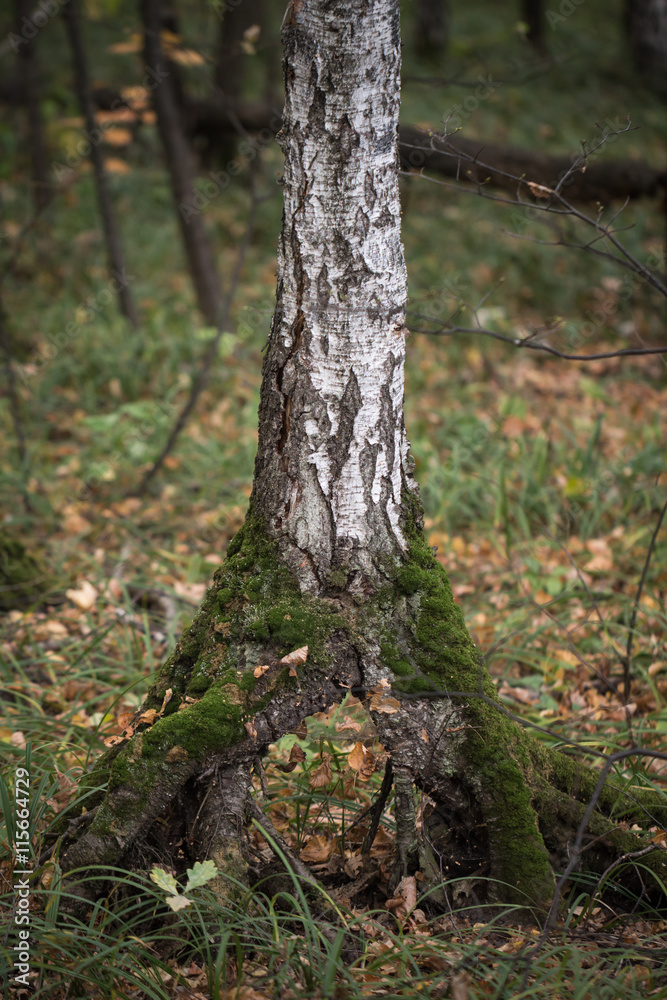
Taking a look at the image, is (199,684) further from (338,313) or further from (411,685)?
(338,313)

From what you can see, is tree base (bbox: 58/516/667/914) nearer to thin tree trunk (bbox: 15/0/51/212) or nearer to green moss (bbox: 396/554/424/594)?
green moss (bbox: 396/554/424/594)

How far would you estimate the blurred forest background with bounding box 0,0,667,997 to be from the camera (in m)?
3.02

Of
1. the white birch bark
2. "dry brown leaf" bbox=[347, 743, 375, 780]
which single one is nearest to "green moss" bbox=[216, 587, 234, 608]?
the white birch bark

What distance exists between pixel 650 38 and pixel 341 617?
1715cm

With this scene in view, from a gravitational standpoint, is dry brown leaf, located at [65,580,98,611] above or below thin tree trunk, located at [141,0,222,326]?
below

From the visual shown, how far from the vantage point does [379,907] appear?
2016mm

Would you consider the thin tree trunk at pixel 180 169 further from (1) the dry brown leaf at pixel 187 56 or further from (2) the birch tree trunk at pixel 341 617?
(2) the birch tree trunk at pixel 341 617

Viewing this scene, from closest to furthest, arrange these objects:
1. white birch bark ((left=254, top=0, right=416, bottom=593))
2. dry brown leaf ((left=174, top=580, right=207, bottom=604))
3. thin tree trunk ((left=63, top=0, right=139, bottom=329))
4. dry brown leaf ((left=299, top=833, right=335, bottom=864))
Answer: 1. white birch bark ((left=254, top=0, right=416, bottom=593))
2. dry brown leaf ((left=299, top=833, right=335, bottom=864))
3. dry brown leaf ((left=174, top=580, right=207, bottom=604))
4. thin tree trunk ((left=63, top=0, right=139, bottom=329))

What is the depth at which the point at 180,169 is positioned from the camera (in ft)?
21.1

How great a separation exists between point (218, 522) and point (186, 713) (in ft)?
9.12

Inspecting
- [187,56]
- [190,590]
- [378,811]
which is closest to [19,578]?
[190,590]

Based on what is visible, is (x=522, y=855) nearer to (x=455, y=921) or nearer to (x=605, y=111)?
(x=455, y=921)

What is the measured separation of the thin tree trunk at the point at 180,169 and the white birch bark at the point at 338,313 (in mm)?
4246

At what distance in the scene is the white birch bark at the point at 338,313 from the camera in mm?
1712
